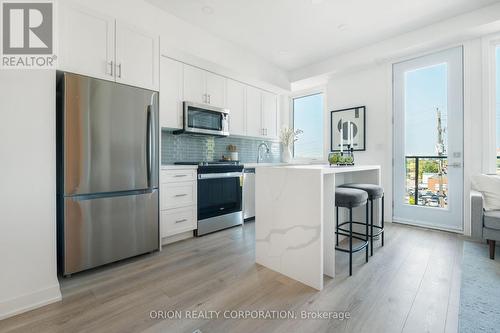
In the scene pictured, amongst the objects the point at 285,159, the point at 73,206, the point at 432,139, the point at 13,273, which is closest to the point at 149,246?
the point at 73,206

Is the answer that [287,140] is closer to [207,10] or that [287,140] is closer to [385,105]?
[385,105]

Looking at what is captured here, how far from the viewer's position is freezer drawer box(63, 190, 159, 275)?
1893 millimetres

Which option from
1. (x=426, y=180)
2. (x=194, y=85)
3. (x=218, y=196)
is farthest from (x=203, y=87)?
(x=426, y=180)

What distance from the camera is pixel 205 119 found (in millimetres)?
3348

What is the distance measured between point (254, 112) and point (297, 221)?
2.71 meters

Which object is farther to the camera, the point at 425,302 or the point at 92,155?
the point at 92,155

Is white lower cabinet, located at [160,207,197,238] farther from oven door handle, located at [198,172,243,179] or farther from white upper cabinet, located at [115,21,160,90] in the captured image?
white upper cabinet, located at [115,21,160,90]

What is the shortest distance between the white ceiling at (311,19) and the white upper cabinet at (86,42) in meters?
0.79

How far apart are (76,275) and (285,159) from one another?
151 inches

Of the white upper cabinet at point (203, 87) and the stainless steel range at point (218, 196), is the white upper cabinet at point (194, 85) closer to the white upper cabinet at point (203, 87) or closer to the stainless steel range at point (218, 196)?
the white upper cabinet at point (203, 87)

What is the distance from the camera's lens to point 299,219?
1884 mm

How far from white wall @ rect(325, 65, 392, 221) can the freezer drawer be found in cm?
333

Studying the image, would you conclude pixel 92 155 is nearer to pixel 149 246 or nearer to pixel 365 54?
pixel 149 246

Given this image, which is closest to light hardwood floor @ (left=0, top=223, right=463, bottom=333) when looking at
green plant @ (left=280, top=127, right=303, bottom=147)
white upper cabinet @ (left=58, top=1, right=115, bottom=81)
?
white upper cabinet @ (left=58, top=1, right=115, bottom=81)
